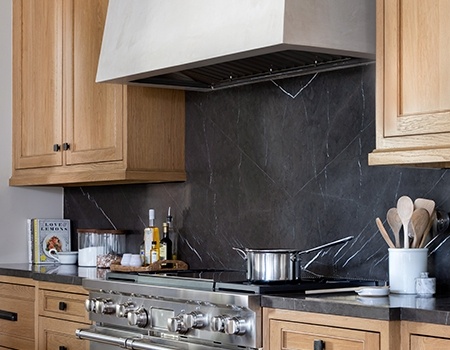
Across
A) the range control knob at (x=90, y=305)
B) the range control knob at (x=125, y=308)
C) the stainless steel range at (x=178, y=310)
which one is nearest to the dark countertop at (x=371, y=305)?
the stainless steel range at (x=178, y=310)

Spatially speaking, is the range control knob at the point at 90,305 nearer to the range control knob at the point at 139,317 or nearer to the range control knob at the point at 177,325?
the range control knob at the point at 139,317

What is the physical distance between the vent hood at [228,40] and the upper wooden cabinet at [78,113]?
0.27m

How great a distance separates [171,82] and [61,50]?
0.85 m

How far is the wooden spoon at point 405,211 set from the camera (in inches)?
116

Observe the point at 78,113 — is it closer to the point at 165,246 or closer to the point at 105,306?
the point at 165,246

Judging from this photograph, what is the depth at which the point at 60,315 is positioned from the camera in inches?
155

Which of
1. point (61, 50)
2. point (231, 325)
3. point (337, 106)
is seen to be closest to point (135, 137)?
point (61, 50)

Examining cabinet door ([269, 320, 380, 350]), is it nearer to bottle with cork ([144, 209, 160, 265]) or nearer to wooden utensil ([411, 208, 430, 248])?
wooden utensil ([411, 208, 430, 248])

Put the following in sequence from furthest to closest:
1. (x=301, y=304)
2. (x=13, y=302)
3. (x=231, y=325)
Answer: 1. (x=13, y=302)
2. (x=231, y=325)
3. (x=301, y=304)

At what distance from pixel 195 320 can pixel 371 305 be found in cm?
76

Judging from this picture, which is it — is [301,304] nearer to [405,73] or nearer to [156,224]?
[405,73]

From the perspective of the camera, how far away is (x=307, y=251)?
3.23 meters

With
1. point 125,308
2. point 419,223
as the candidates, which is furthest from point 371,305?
point 125,308

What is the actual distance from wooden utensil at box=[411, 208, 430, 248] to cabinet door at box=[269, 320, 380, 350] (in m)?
0.50
